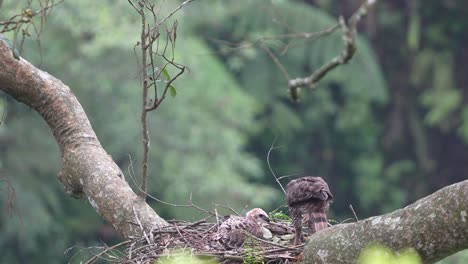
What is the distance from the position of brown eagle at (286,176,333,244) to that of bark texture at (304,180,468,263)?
1.31m

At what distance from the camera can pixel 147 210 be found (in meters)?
6.21

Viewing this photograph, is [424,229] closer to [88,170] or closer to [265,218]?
[265,218]

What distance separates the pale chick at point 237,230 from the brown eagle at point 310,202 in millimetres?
235

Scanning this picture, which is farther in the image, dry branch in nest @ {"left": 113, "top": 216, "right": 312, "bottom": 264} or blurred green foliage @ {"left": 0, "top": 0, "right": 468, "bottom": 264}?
blurred green foliage @ {"left": 0, "top": 0, "right": 468, "bottom": 264}

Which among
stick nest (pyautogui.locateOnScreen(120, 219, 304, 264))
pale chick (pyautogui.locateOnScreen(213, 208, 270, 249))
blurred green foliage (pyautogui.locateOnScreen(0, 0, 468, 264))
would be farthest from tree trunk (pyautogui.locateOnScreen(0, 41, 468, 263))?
blurred green foliage (pyautogui.locateOnScreen(0, 0, 468, 264))

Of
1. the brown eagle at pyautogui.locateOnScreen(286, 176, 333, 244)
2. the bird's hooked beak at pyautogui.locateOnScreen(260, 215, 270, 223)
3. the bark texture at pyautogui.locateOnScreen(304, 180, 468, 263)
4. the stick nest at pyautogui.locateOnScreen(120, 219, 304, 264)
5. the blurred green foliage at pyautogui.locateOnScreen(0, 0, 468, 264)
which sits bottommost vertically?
the bark texture at pyautogui.locateOnScreen(304, 180, 468, 263)

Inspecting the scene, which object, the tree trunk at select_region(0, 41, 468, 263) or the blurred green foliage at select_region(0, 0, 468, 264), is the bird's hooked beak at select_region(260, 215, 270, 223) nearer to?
the tree trunk at select_region(0, 41, 468, 263)

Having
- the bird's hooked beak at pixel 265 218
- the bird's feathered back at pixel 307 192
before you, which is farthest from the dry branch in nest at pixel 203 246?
the bird's feathered back at pixel 307 192

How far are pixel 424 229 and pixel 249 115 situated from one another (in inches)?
728

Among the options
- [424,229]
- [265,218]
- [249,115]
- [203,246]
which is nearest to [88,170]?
[203,246]

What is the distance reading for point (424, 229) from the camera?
455 cm

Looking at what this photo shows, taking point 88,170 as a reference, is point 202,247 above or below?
below

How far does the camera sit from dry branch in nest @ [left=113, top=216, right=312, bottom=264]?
224 inches

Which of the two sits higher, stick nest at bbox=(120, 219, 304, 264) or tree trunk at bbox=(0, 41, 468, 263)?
tree trunk at bbox=(0, 41, 468, 263)
